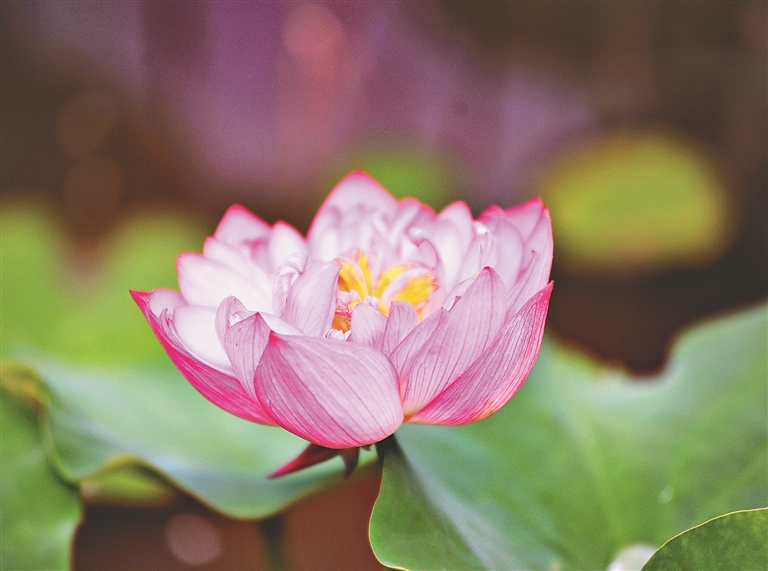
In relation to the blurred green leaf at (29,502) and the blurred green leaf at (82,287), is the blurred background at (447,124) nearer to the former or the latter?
the blurred green leaf at (82,287)

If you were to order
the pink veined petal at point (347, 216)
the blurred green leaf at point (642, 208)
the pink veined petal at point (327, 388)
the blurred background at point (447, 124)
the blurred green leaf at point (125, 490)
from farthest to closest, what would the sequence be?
1. the blurred green leaf at point (642, 208)
2. the blurred background at point (447, 124)
3. the blurred green leaf at point (125, 490)
4. the pink veined petal at point (347, 216)
5. the pink veined petal at point (327, 388)

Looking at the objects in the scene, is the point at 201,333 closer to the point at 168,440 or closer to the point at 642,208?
the point at 168,440

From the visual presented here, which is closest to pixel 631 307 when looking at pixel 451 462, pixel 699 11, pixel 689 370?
pixel 699 11

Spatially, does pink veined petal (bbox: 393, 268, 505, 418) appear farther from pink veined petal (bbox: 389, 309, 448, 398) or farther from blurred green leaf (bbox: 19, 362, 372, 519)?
blurred green leaf (bbox: 19, 362, 372, 519)

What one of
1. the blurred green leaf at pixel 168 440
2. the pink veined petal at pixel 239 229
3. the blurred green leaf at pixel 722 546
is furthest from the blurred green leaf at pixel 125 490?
the blurred green leaf at pixel 722 546

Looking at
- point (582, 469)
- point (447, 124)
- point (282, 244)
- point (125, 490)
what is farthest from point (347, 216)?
point (447, 124)

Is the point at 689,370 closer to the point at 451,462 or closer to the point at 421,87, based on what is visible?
the point at 451,462
